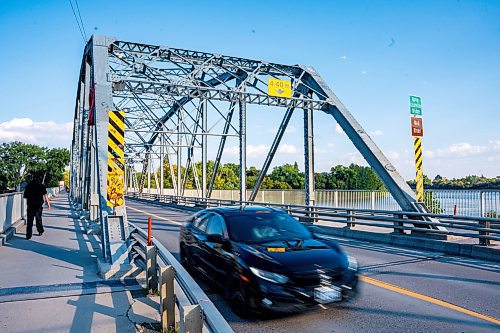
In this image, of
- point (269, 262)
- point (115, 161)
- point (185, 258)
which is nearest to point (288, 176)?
point (115, 161)

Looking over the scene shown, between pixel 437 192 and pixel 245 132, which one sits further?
pixel 245 132

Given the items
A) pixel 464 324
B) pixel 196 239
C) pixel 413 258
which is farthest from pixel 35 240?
pixel 464 324

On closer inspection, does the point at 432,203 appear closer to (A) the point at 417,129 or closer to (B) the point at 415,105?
(A) the point at 417,129

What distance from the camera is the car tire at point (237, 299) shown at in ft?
16.9

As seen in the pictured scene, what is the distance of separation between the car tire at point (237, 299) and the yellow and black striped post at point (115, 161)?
164 inches

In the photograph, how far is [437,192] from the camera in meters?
14.2

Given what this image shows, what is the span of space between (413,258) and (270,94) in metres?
10.7

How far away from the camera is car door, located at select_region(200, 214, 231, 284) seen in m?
5.85

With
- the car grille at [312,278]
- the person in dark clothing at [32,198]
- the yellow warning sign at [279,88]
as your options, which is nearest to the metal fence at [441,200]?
the yellow warning sign at [279,88]

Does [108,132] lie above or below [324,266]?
above

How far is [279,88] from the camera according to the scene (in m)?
18.5

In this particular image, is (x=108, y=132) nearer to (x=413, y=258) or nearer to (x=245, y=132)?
(x=413, y=258)

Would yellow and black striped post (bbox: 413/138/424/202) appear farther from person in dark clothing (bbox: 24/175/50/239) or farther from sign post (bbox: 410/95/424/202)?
person in dark clothing (bbox: 24/175/50/239)

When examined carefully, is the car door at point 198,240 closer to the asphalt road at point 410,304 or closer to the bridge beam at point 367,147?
the asphalt road at point 410,304
